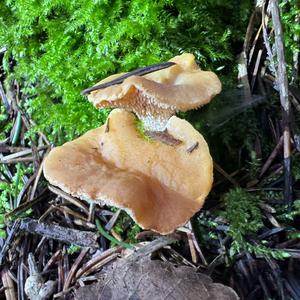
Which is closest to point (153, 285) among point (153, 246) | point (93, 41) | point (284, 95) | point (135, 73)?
point (153, 246)

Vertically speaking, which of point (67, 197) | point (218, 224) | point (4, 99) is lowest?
point (218, 224)

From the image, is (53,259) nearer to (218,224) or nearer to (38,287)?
(38,287)

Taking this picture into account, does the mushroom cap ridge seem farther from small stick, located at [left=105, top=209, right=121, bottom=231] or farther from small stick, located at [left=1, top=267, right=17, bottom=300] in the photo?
small stick, located at [left=1, top=267, right=17, bottom=300]

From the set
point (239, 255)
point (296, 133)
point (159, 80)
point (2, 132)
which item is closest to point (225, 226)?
point (239, 255)

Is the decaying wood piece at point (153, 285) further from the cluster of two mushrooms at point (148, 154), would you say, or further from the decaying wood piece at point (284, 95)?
the decaying wood piece at point (284, 95)

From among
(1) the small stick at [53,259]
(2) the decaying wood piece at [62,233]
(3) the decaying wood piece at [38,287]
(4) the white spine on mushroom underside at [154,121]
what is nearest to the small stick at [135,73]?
(4) the white spine on mushroom underside at [154,121]

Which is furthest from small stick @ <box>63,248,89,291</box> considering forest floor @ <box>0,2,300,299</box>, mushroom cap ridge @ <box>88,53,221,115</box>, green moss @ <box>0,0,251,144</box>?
mushroom cap ridge @ <box>88,53,221,115</box>
